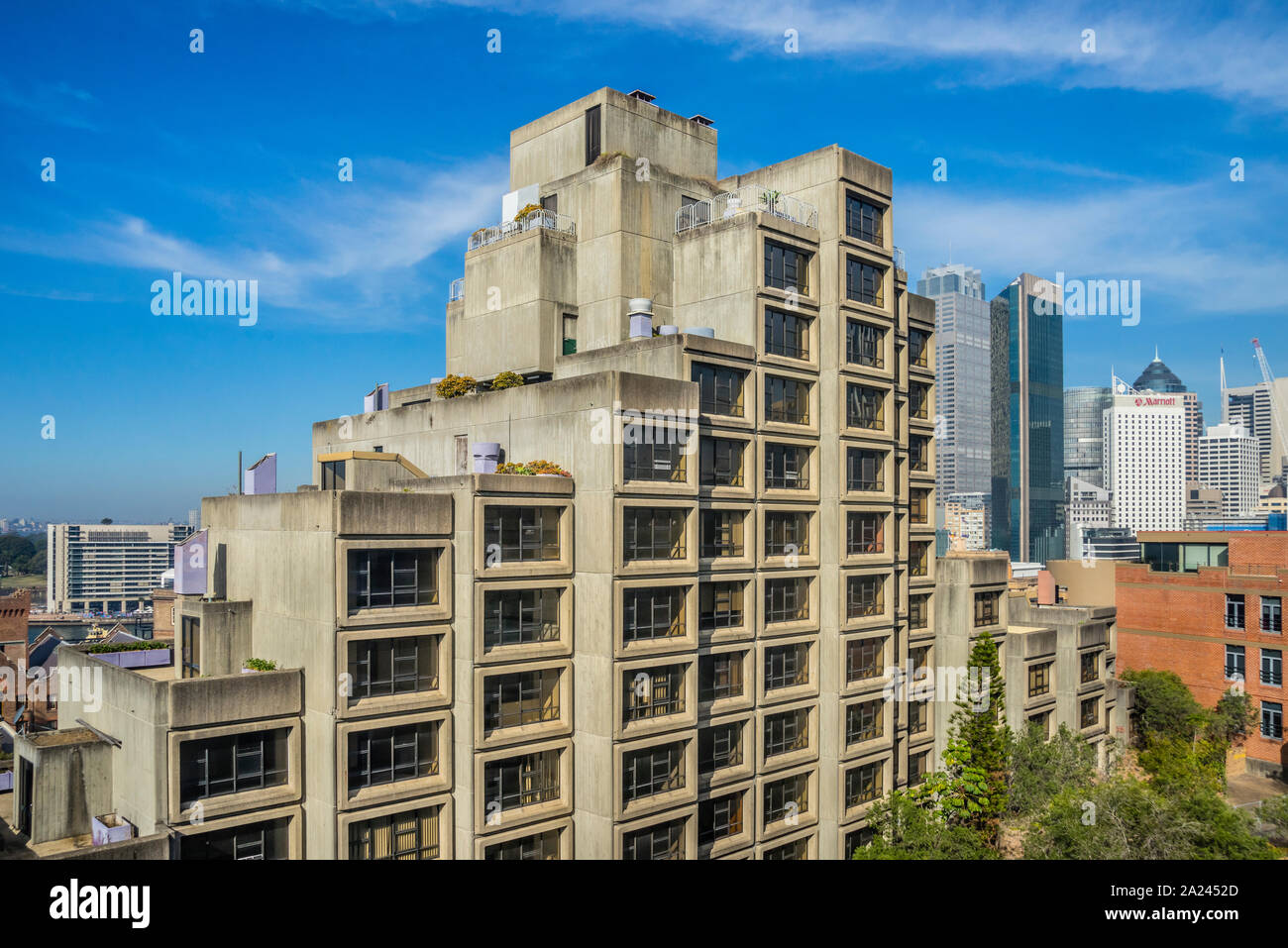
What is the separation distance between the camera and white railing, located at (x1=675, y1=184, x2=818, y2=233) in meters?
47.0

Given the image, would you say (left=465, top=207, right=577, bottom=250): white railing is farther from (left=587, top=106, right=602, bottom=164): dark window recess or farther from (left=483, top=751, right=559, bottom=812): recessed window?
(left=483, top=751, right=559, bottom=812): recessed window

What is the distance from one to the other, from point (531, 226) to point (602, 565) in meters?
20.9

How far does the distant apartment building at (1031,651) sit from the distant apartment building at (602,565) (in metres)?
1.89

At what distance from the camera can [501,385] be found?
44.4 m

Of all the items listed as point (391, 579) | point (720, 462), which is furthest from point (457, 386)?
point (391, 579)

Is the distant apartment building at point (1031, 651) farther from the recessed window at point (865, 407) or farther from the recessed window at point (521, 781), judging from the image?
the recessed window at point (521, 781)

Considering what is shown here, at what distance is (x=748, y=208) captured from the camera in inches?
1900

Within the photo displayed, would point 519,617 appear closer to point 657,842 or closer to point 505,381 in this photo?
point 657,842

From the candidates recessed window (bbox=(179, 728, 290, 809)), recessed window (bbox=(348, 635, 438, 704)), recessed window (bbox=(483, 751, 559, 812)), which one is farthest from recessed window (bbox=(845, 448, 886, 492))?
recessed window (bbox=(179, 728, 290, 809))

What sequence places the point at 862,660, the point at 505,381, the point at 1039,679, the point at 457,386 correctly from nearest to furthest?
the point at 505,381
the point at 457,386
the point at 862,660
the point at 1039,679

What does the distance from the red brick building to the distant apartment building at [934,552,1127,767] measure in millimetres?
9328

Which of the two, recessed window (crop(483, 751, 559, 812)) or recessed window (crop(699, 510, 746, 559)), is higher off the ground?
recessed window (crop(699, 510, 746, 559))
